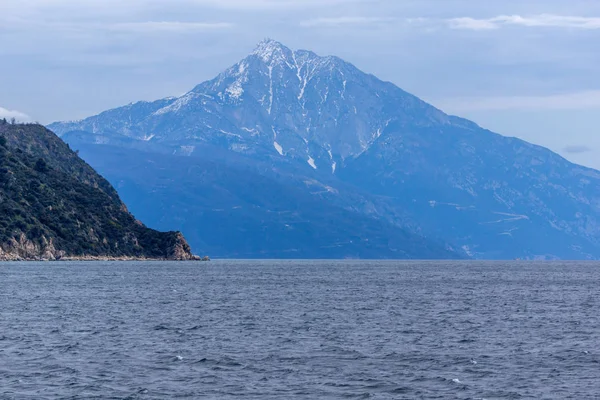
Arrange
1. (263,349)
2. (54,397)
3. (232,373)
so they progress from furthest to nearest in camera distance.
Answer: (263,349)
(232,373)
(54,397)

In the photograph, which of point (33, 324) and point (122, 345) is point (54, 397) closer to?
point (122, 345)

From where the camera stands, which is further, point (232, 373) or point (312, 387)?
point (232, 373)

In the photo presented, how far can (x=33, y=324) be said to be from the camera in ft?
331

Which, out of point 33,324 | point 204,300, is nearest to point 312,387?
point 33,324

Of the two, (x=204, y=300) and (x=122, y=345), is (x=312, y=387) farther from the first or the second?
(x=204, y=300)

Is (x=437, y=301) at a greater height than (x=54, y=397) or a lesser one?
greater

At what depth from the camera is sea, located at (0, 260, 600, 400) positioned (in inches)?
2534

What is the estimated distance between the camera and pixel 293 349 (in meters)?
82.6

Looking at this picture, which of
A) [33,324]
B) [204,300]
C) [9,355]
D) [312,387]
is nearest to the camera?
[312,387]

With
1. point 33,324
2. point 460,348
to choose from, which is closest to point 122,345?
point 33,324

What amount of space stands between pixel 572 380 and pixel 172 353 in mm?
31613

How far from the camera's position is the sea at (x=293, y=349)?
64.4m

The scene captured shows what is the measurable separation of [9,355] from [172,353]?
12845 mm

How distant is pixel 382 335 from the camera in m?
93.7
